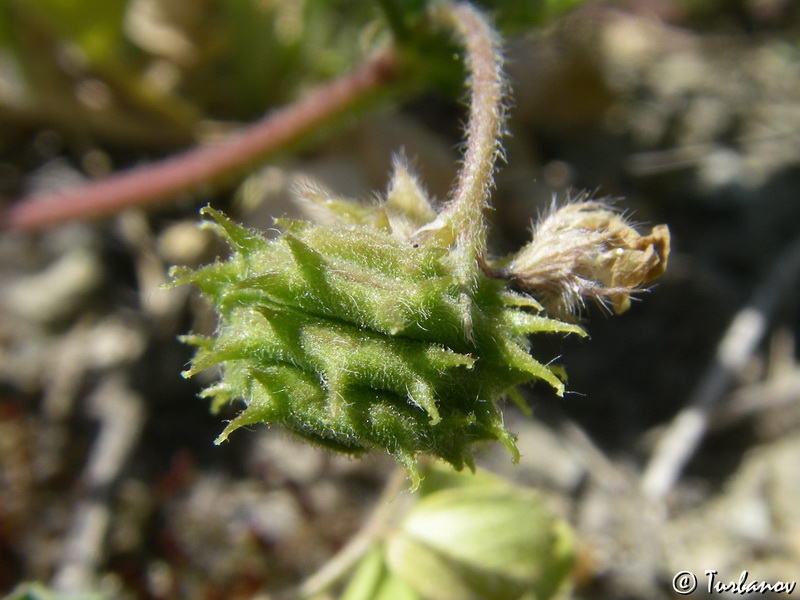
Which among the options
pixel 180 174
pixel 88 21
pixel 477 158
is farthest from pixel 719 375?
pixel 88 21

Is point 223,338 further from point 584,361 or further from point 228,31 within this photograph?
point 228,31

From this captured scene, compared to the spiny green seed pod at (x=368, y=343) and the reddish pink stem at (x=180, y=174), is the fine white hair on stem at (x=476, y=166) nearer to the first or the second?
the spiny green seed pod at (x=368, y=343)

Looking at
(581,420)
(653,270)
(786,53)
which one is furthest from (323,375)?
(786,53)

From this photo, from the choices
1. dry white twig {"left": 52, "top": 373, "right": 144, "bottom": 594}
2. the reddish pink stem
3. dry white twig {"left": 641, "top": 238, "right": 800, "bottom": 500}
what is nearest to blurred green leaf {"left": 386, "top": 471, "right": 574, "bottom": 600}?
dry white twig {"left": 641, "top": 238, "right": 800, "bottom": 500}

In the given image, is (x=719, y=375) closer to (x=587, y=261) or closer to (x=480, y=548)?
(x=480, y=548)

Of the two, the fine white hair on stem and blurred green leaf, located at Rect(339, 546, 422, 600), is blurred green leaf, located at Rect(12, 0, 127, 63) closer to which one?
the fine white hair on stem

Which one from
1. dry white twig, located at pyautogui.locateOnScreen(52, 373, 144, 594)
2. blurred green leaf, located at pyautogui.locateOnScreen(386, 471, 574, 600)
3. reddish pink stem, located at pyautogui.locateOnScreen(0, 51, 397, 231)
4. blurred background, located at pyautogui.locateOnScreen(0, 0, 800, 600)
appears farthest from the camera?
reddish pink stem, located at pyautogui.locateOnScreen(0, 51, 397, 231)
